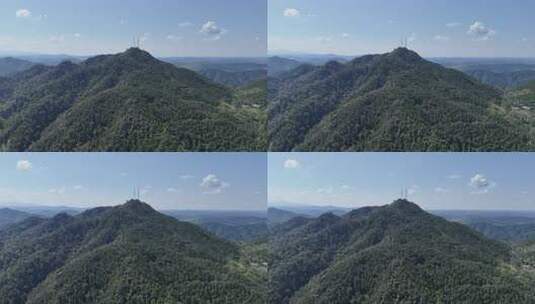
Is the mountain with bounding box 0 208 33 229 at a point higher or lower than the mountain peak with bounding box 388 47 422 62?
lower

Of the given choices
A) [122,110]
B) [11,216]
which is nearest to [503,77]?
[122,110]

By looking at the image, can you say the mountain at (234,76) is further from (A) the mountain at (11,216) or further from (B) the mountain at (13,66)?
(A) the mountain at (11,216)

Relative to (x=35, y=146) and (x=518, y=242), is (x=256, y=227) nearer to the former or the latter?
(x=35, y=146)

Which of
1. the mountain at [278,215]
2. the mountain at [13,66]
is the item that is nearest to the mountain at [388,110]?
the mountain at [278,215]

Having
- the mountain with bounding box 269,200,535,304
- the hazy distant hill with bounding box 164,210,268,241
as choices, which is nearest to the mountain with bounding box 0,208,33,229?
the hazy distant hill with bounding box 164,210,268,241

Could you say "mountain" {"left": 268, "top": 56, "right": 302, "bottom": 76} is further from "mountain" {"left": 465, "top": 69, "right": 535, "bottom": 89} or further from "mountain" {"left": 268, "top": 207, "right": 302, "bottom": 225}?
"mountain" {"left": 465, "top": 69, "right": 535, "bottom": 89}

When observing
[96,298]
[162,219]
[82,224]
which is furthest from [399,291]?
[82,224]
